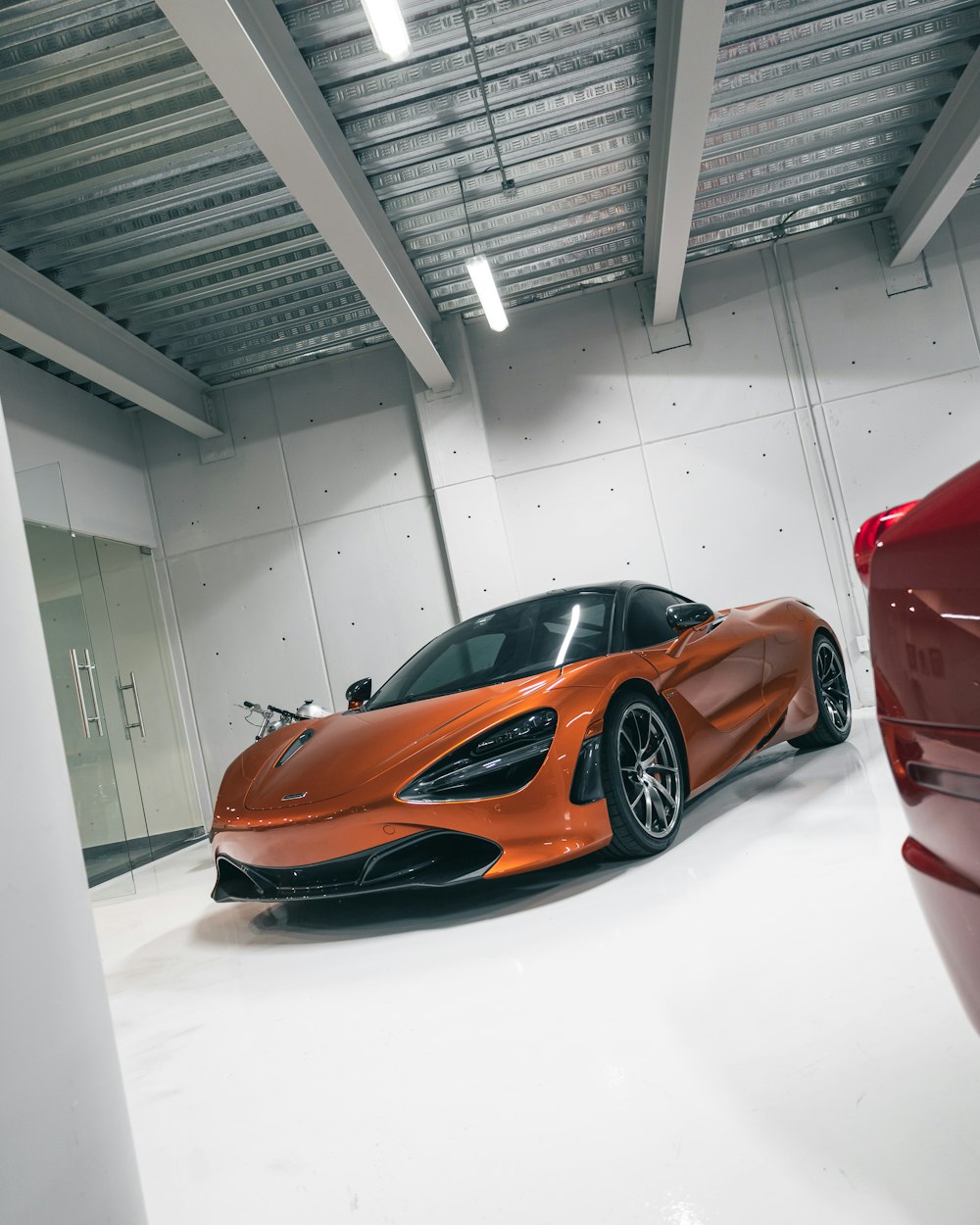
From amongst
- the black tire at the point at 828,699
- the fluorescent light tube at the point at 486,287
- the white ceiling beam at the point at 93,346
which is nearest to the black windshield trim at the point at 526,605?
the black tire at the point at 828,699

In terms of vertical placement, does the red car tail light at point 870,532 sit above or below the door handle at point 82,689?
below

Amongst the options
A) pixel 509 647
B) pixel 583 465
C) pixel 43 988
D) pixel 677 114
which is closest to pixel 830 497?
pixel 583 465

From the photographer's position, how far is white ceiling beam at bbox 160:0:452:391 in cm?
394

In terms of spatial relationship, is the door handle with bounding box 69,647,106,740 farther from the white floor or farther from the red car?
the red car

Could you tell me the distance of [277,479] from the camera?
364 inches

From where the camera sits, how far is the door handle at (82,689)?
6277 millimetres

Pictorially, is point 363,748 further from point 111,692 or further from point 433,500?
point 433,500

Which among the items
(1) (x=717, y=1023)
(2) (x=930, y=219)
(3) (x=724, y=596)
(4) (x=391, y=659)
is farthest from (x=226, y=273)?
(1) (x=717, y=1023)

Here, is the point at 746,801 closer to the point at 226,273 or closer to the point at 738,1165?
the point at 738,1165

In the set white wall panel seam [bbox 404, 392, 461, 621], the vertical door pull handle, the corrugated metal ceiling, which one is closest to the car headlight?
the corrugated metal ceiling

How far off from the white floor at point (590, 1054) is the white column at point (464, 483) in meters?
5.06

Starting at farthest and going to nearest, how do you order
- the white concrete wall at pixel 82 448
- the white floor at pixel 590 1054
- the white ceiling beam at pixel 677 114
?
the white concrete wall at pixel 82 448 < the white ceiling beam at pixel 677 114 < the white floor at pixel 590 1054

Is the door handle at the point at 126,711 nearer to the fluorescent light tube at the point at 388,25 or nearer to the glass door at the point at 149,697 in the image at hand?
the glass door at the point at 149,697

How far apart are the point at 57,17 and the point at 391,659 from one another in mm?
5651
